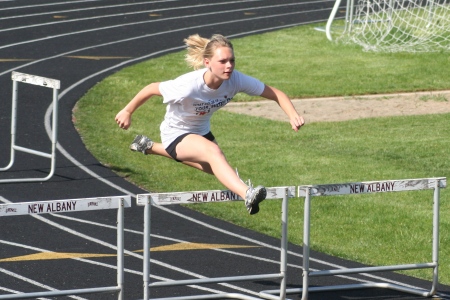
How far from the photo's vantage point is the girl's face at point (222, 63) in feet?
25.4

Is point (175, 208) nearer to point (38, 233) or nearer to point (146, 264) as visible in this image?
Answer: point (38, 233)

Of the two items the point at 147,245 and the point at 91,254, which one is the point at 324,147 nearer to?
the point at 91,254

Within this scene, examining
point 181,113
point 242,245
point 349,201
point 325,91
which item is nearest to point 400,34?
point 325,91

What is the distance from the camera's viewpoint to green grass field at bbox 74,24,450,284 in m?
11.1

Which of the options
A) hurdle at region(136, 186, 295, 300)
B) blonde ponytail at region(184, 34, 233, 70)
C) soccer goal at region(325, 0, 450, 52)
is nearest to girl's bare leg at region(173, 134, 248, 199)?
hurdle at region(136, 186, 295, 300)

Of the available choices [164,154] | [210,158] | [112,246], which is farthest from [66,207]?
[112,246]

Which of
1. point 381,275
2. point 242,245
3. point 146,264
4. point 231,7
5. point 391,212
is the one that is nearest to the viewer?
point 146,264

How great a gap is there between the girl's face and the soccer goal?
15.2 meters

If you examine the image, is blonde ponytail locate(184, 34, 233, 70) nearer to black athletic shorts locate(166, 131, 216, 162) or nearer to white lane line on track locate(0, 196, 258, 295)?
black athletic shorts locate(166, 131, 216, 162)

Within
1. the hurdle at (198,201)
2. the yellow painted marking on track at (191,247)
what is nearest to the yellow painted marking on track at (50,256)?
the yellow painted marking on track at (191,247)

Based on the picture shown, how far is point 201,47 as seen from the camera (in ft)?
26.1

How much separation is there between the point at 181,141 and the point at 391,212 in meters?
4.40

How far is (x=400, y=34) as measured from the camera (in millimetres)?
24031

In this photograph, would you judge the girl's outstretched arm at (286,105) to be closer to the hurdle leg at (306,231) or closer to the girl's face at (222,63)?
the girl's face at (222,63)
